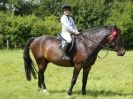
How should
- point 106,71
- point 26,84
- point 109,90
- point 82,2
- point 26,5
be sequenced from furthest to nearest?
point 26,5
point 82,2
point 106,71
point 26,84
point 109,90

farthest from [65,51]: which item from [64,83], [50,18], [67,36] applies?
[50,18]

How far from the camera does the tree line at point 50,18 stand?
124 feet

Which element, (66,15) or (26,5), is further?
(26,5)

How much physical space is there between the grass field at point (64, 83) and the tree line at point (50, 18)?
48.1ft

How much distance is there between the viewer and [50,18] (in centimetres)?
4547

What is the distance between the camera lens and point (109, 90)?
1270cm

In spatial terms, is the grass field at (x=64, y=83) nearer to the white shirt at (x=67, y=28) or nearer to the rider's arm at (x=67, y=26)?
the white shirt at (x=67, y=28)

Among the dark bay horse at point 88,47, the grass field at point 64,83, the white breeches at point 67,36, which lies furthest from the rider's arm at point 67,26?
the grass field at point 64,83

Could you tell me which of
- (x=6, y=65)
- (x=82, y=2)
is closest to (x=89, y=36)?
(x=6, y=65)

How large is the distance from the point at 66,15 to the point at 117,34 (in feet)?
5.54

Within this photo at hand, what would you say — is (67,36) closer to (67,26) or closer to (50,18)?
(67,26)

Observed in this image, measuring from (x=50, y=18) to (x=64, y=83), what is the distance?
104 feet

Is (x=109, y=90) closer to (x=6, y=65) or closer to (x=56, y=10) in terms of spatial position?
(x=6, y=65)

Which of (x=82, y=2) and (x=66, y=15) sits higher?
(x=66, y=15)
